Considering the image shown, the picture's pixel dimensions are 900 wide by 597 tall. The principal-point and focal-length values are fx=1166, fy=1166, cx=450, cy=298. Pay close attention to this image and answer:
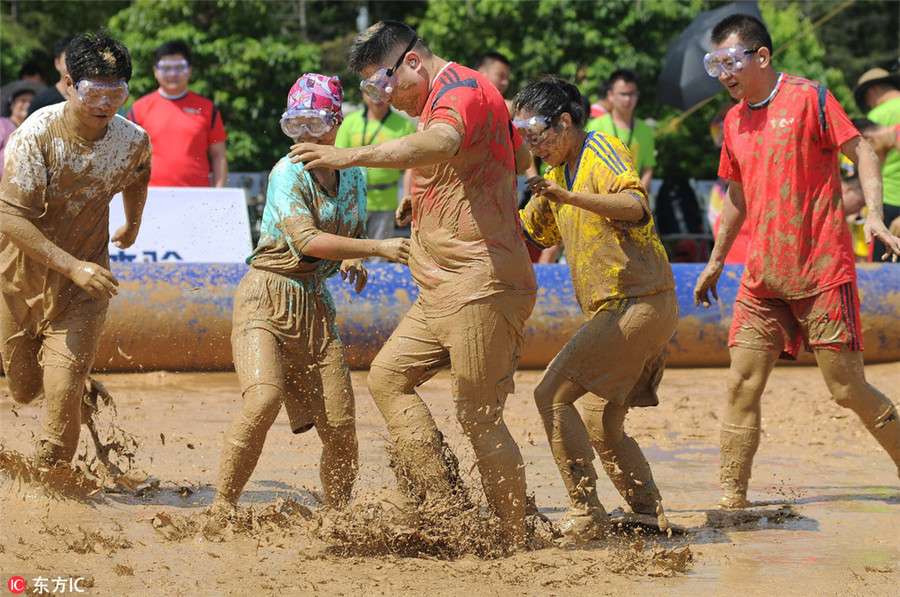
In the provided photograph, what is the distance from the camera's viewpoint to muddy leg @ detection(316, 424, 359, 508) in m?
4.84

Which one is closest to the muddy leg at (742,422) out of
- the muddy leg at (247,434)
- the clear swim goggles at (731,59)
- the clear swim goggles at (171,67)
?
the clear swim goggles at (731,59)

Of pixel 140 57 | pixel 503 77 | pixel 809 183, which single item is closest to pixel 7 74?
pixel 140 57

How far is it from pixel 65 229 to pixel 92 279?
18.1 inches

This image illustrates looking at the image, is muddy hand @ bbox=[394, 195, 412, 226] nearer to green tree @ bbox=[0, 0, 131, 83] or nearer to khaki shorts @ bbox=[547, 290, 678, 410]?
khaki shorts @ bbox=[547, 290, 678, 410]

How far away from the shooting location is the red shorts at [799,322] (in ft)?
17.0

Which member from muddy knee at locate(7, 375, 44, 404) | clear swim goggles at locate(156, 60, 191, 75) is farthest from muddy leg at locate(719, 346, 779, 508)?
clear swim goggles at locate(156, 60, 191, 75)

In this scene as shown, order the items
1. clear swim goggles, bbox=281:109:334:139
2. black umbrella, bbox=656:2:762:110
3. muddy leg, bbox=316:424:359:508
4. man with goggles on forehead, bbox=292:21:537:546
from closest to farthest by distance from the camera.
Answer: man with goggles on forehead, bbox=292:21:537:546 → clear swim goggles, bbox=281:109:334:139 → muddy leg, bbox=316:424:359:508 → black umbrella, bbox=656:2:762:110

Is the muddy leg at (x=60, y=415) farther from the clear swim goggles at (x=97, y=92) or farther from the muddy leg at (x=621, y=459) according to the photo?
the muddy leg at (x=621, y=459)

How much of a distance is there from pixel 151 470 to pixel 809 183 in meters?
3.44

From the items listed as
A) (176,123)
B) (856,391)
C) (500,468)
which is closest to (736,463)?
(856,391)

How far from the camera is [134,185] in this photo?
537 centimetres

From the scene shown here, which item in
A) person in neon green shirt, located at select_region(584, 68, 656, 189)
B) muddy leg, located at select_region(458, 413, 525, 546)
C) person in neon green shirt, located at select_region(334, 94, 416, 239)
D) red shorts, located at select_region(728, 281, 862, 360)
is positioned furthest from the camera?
person in neon green shirt, located at select_region(584, 68, 656, 189)

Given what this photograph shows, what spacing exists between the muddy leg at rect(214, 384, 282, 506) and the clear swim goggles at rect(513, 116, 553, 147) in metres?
1.42

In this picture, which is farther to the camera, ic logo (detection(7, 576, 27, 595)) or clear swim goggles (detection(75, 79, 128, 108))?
clear swim goggles (detection(75, 79, 128, 108))
